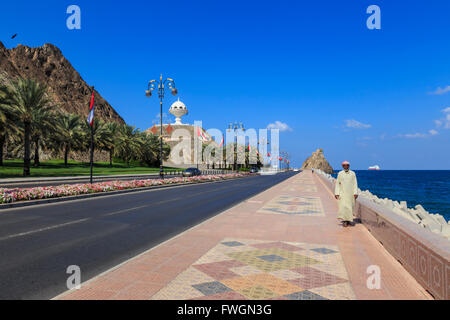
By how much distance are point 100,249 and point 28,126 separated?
32421 millimetres

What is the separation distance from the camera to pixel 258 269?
513 centimetres

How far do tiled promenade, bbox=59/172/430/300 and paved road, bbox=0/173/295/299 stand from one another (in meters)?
0.65

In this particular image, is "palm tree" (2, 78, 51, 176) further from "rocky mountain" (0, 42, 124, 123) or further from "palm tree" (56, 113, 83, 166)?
"rocky mountain" (0, 42, 124, 123)

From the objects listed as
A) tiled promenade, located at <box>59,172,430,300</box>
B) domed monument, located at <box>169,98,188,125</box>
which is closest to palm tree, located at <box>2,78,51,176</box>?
tiled promenade, located at <box>59,172,430,300</box>

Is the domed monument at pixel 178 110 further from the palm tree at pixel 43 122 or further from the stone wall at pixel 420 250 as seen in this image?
the stone wall at pixel 420 250

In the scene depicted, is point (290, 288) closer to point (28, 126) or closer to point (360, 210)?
point (360, 210)

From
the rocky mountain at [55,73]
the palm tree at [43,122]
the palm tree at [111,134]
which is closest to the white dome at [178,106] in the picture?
the rocky mountain at [55,73]

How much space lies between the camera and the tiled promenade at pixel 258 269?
13.7ft

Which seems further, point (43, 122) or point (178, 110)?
point (178, 110)

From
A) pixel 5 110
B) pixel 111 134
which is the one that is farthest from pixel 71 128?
pixel 5 110

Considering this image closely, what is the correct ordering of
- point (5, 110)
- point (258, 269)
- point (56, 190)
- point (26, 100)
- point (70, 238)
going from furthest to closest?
point (26, 100), point (5, 110), point (56, 190), point (70, 238), point (258, 269)

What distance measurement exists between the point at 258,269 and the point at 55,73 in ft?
462

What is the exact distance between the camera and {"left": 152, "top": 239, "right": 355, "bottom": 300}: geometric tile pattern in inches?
162

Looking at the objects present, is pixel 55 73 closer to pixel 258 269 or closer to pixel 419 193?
pixel 419 193
